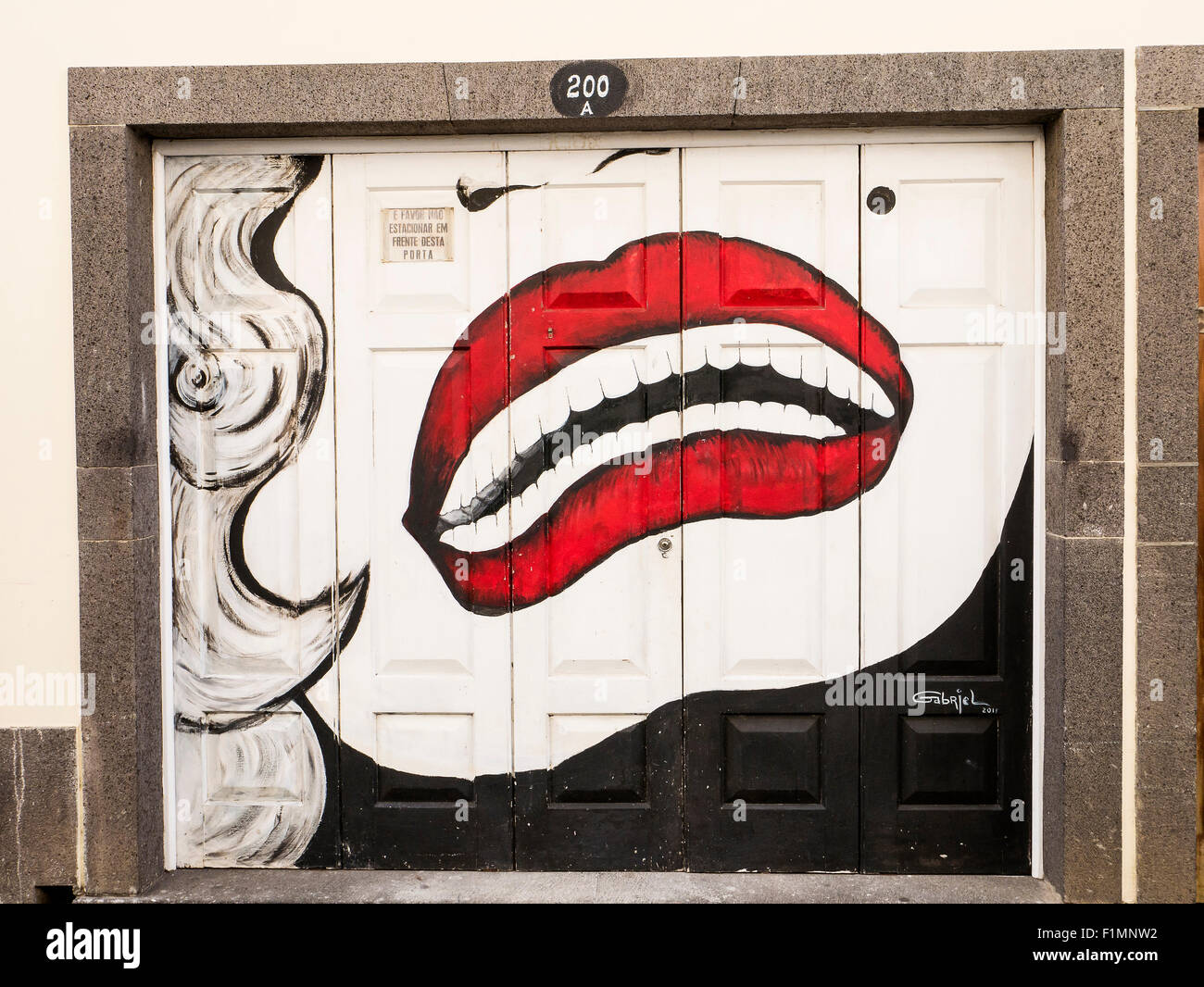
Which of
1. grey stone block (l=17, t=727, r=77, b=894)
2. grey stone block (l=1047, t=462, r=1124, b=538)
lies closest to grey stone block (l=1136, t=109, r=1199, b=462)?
grey stone block (l=1047, t=462, r=1124, b=538)

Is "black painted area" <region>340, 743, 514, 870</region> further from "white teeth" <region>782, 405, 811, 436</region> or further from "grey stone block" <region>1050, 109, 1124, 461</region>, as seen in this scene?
"grey stone block" <region>1050, 109, 1124, 461</region>

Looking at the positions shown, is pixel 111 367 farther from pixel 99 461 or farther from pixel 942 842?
pixel 942 842

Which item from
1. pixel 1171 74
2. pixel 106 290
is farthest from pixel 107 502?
pixel 1171 74

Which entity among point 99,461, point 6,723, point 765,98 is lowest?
point 6,723

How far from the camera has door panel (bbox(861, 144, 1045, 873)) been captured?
11.4 feet

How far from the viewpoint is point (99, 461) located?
345 centimetres

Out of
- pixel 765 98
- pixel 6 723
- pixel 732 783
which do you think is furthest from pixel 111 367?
pixel 732 783

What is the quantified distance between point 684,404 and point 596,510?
1.60 feet

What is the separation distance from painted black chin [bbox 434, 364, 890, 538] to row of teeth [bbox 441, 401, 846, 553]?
0.06 feet

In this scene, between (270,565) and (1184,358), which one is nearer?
(1184,358)

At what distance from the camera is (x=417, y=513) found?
3.61 metres

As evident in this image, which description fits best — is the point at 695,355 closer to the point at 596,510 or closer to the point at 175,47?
the point at 596,510

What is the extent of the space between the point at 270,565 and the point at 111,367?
862mm

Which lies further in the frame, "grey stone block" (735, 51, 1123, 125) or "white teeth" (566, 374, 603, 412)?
"white teeth" (566, 374, 603, 412)
